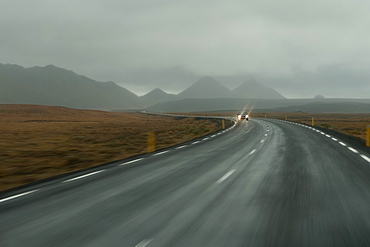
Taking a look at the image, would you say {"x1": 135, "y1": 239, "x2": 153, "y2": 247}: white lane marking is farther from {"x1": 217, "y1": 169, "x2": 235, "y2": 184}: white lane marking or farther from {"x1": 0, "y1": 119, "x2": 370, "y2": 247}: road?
{"x1": 217, "y1": 169, "x2": 235, "y2": 184}: white lane marking

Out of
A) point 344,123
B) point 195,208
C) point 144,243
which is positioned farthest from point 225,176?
point 344,123

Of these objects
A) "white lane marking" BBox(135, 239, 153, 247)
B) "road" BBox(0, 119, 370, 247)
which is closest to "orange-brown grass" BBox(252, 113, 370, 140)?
"road" BBox(0, 119, 370, 247)

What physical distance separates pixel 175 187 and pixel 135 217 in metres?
2.20

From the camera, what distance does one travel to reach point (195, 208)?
18.1 ft

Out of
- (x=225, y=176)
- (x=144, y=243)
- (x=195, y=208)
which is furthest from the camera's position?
(x=225, y=176)

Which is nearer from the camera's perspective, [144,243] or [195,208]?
[144,243]

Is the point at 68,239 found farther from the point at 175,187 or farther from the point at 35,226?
the point at 175,187

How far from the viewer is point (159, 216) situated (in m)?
5.09

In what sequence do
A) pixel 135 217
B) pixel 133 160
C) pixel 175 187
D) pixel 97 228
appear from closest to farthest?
pixel 97 228 < pixel 135 217 < pixel 175 187 < pixel 133 160

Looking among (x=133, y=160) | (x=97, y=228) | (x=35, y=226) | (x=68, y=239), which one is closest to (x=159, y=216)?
(x=97, y=228)

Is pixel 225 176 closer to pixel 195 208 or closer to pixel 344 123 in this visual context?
pixel 195 208

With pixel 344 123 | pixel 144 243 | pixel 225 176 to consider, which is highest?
pixel 144 243

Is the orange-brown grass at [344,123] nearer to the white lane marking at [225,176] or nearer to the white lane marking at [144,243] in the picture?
the white lane marking at [225,176]

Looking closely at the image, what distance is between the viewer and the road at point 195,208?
421 cm
